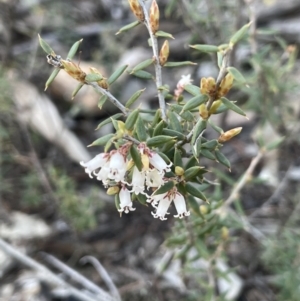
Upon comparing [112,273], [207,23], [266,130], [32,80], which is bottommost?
[112,273]

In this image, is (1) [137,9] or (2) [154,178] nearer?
(2) [154,178]

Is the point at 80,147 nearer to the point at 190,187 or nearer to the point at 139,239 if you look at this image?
the point at 139,239

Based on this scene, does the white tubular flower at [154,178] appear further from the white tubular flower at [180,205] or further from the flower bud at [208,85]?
the flower bud at [208,85]

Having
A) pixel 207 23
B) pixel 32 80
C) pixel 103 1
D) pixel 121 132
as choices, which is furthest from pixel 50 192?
pixel 103 1

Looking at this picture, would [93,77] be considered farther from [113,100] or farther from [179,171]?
[179,171]

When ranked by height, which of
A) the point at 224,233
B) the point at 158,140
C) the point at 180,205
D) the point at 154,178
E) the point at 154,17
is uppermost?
the point at 154,17

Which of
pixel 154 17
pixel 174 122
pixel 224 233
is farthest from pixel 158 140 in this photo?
pixel 224 233
